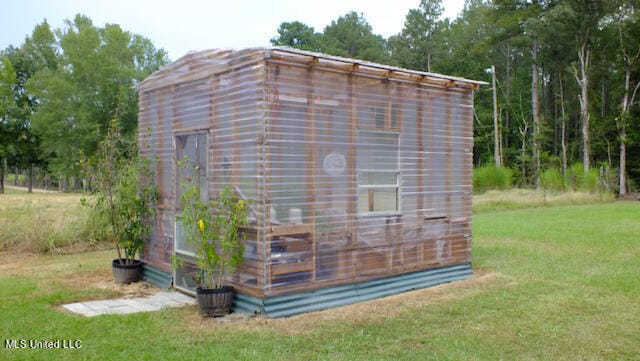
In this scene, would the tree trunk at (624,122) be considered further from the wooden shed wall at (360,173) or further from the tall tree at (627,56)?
the wooden shed wall at (360,173)

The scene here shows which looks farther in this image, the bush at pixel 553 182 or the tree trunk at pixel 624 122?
the tree trunk at pixel 624 122

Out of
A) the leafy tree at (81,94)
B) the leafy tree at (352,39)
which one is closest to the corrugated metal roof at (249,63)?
the leafy tree at (81,94)

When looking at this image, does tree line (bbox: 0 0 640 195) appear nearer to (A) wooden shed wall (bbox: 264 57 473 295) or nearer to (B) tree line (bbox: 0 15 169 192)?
(B) tree line (bbox: 0 15 169 192)

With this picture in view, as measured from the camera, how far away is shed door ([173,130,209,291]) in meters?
6.43

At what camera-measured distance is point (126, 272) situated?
290 inches

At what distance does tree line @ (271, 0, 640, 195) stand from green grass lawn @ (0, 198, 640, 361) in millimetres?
17504

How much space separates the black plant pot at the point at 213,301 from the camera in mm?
5496

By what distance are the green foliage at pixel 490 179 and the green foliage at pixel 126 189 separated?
17.6 meters

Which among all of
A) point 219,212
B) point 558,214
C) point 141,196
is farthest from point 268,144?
point 558,214

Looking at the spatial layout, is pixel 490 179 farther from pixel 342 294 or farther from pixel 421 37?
pixel 342 294

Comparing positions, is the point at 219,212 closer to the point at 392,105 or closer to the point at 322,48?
the point at 392,105

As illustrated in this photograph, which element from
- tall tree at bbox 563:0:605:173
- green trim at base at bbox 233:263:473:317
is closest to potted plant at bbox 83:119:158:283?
green trim at base at bbox 233:263:473:317

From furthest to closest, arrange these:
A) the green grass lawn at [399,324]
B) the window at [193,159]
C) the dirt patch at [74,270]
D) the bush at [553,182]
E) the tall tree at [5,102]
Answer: the tall tree at [5,102] < the bush at [553,182] < the dirt patch at [74,270] < the window at [193,159] < the green grass lawn at [399,324]

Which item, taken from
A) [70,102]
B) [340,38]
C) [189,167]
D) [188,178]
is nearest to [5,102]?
[70,102]
